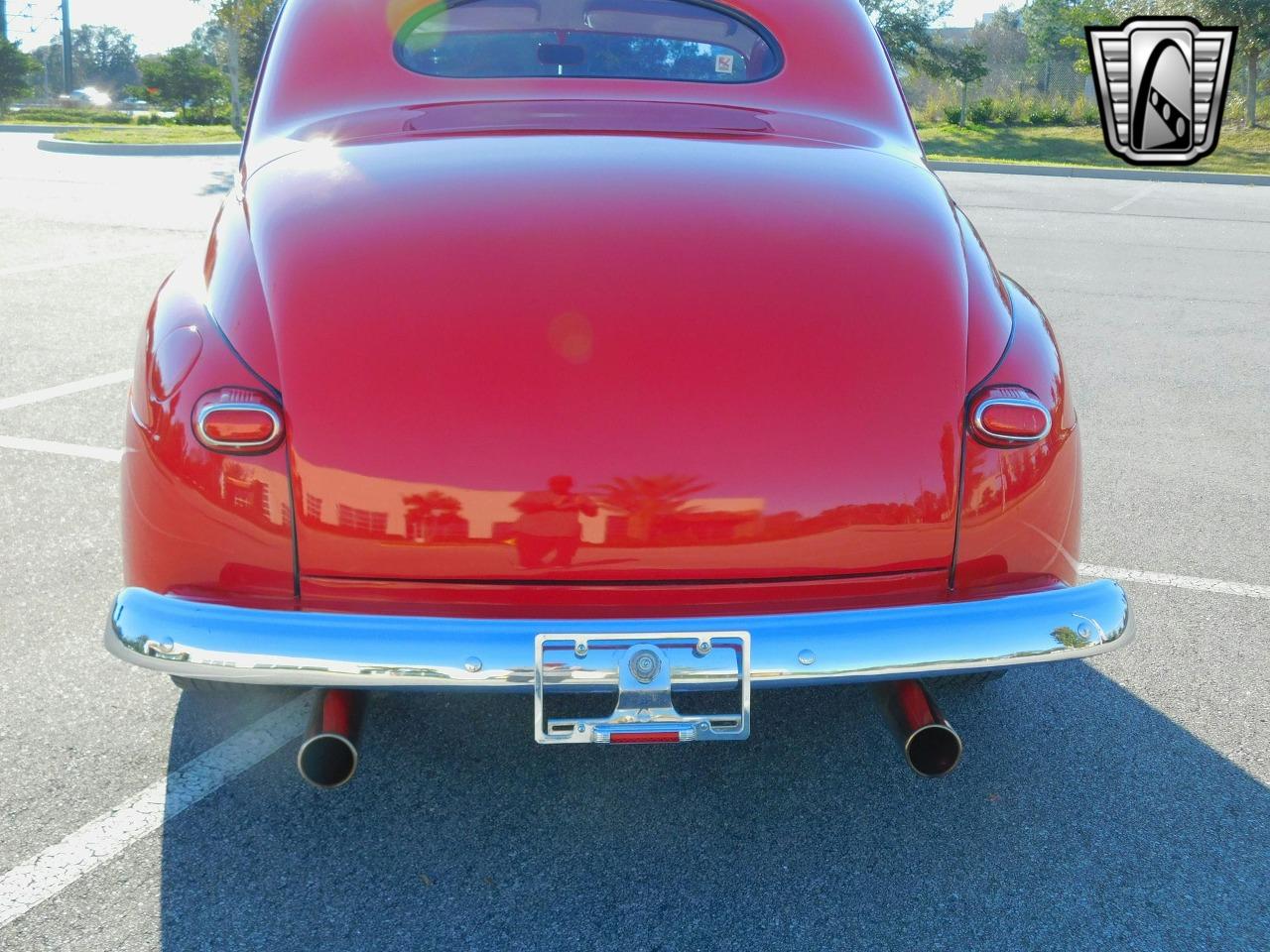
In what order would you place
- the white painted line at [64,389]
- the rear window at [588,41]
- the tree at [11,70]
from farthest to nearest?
the tree at [11,70], the white painted line at [64,389], the rear window at [588,41]

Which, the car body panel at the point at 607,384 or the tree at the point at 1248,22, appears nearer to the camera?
the car body panel at the point at 607,384

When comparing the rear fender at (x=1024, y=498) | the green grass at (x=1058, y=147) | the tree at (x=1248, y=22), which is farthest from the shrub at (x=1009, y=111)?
the rear fender at (x=1024, y=498)

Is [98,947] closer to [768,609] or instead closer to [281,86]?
[768,609]

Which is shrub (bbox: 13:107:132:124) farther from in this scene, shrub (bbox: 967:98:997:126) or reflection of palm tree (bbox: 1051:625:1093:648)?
reflection of palm tree (bbox: 1051:625:1093:648)

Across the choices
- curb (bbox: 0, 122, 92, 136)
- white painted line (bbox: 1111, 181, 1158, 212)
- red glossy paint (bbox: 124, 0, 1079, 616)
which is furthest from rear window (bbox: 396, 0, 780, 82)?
curb (bbox: 0, 122, 92, 136)

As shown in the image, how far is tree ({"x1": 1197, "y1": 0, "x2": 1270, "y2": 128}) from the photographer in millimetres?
29578

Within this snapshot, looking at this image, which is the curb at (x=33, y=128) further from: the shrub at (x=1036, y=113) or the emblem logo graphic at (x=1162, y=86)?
the shrub at (x=1036, y=113)

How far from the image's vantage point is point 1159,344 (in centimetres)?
751

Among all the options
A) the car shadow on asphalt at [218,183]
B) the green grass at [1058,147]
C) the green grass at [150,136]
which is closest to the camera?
the car shadow on asphalt at [218,183]

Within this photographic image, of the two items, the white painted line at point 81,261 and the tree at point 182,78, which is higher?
the white painted line at point 81,261

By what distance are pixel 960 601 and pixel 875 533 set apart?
191 mm

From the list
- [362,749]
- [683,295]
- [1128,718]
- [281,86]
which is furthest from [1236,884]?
[281,86]

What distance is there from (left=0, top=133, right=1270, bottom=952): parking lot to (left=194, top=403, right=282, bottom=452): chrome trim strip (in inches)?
32.9

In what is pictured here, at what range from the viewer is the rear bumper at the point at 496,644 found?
1997 millimetres
